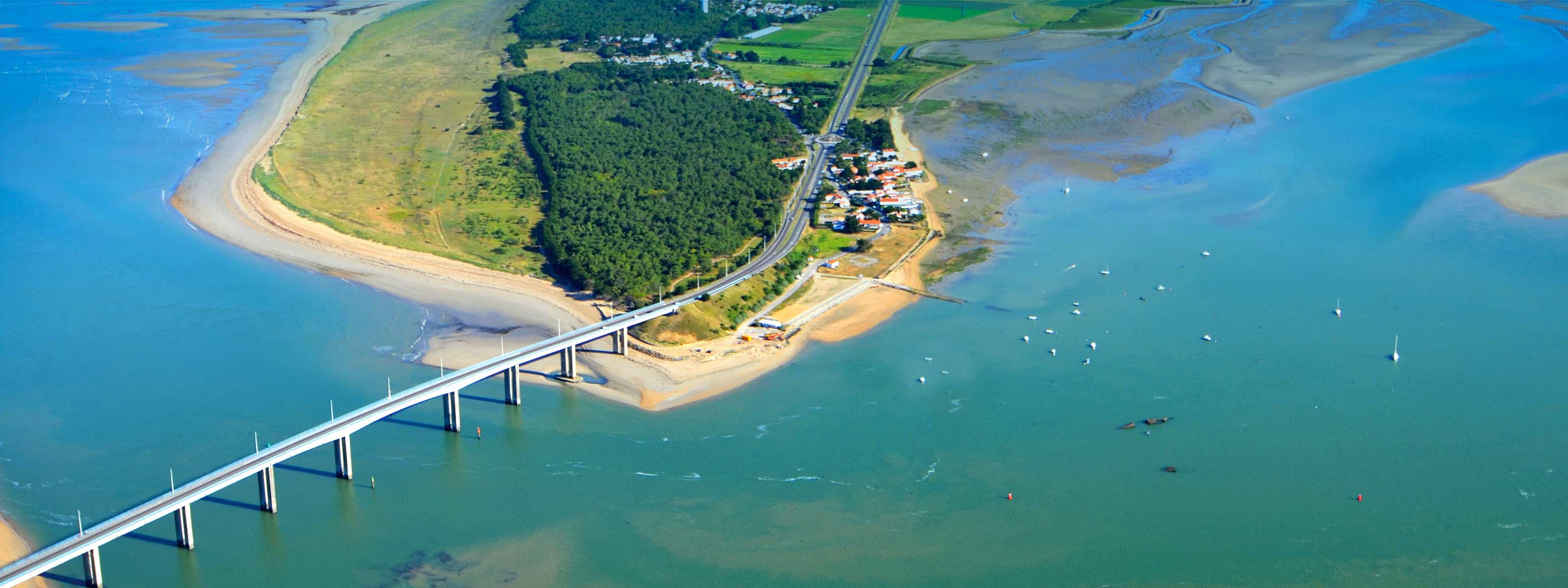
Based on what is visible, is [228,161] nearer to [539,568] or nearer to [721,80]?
[721,80]

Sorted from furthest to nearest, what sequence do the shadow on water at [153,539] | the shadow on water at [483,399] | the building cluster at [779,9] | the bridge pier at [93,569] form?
the building cluster at [779,9]
the shadow on water at [483,399]
the shadow on water at [153,539]
the bridge pier at [93,569]

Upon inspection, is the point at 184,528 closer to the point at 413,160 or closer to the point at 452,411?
the point at 452,411

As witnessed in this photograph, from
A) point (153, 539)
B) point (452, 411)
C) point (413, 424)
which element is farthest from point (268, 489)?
point (452, 411)

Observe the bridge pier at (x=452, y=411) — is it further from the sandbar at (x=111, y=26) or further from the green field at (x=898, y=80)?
the sandbar at (x=111, y=26)

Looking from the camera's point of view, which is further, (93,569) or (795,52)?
(795,52)

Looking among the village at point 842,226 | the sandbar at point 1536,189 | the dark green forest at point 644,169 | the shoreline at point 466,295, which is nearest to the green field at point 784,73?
the village at point 842,226

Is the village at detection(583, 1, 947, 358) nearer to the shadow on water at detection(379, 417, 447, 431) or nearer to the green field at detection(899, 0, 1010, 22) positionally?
the shadow on water at detection(379, 417, 447, 431)
